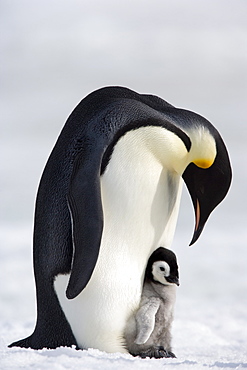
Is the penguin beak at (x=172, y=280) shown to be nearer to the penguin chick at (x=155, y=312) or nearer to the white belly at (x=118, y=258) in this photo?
the penguin chick at (x=155, y=312)

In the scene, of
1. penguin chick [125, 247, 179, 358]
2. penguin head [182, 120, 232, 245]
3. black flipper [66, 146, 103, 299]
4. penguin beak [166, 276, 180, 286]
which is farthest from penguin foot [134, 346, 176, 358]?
penguin head [182, 120, 232, 245]

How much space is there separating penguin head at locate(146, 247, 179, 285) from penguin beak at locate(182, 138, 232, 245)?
462 mm

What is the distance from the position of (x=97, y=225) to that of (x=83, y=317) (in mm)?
438

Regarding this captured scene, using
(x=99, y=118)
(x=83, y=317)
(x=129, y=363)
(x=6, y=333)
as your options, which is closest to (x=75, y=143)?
(x=99, y=118)

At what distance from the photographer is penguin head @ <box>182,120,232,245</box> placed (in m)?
3.87

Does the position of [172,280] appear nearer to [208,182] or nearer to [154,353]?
[154,353]

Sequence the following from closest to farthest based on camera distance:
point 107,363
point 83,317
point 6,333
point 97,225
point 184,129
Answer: point 107,363, point 97,225, point 83,317, point 184,129, point 6,333

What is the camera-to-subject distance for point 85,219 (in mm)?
3344

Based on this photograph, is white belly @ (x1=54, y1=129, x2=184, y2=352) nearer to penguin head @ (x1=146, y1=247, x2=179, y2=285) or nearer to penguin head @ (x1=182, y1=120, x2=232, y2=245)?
penguin head @ (x1=146, y1=247, x2=179, y2=285)

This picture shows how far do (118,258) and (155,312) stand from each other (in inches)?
10.4

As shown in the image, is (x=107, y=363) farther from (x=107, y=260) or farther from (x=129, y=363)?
(x=107, y=260)

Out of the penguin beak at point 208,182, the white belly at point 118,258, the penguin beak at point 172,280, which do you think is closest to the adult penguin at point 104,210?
the white belly at point 118,258

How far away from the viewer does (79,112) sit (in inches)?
146

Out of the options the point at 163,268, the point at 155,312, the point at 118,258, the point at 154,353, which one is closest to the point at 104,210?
the point at 118,258
